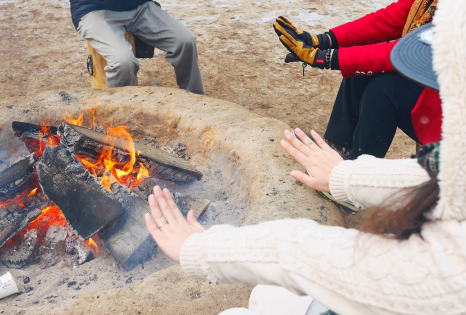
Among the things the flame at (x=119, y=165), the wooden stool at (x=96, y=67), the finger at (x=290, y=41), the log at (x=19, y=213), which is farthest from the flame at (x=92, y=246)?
the wooden stool at (x=96, y=67)

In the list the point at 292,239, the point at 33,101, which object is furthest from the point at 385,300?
the point at 33,101

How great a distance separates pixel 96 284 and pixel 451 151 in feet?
5.46

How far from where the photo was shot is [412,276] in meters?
0.92

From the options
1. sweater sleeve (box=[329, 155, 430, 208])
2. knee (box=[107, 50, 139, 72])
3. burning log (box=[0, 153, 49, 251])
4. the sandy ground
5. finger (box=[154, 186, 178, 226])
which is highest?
sweater sleeve (box=[329, 155, 430, 208])

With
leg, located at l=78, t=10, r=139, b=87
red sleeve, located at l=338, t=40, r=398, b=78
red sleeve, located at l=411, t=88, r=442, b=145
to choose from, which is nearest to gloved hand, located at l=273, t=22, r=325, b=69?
red sleeve, located at l=338, t=40, r=398, b=78

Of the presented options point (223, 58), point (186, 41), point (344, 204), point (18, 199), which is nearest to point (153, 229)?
point (344, 204)

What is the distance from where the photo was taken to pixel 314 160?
1677 mm

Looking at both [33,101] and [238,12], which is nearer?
[33,101]

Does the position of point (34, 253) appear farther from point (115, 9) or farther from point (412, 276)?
point (115, 9)

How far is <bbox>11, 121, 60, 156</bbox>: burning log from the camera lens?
265 centimetres

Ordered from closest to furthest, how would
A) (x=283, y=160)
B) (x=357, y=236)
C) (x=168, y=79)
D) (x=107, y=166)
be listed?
(x=357, y=236)
(x=283, y=160)
(x=107, y=166)
(x=168, y=79)

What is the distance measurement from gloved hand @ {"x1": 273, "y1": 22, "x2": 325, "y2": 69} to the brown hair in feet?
5.93

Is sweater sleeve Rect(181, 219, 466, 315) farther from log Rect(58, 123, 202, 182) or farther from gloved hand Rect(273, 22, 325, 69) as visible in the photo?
gloved hand Rect(273, 22, 325, 69)

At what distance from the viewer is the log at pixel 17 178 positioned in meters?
2.33
